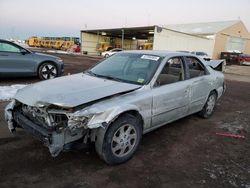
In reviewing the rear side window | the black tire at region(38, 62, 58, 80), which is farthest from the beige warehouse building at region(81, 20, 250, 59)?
the rear side window

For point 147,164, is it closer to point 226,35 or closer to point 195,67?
point 195,67

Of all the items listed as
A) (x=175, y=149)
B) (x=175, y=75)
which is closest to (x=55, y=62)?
(x=175, y=75)

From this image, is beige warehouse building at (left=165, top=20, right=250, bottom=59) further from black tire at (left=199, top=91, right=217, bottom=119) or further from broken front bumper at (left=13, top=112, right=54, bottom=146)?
broken front bumper at (left=13, top=112, right=54, bottom=146)

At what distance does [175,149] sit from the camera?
13.0ft

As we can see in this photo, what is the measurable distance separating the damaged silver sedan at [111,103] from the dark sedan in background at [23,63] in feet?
16.4

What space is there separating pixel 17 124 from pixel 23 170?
0.72m

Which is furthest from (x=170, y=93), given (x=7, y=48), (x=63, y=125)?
(x=7, y=48)

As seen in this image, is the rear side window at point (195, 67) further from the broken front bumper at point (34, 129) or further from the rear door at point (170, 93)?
the broken front bumper at point (34, 129)

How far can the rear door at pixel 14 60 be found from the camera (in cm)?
827

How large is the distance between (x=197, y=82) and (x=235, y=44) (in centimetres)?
4078

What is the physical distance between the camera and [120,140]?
10.8 feet

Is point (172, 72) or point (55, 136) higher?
point (172, 72)

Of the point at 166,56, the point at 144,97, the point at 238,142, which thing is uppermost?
the point at 166,56

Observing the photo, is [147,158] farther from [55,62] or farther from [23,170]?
[55,62]
